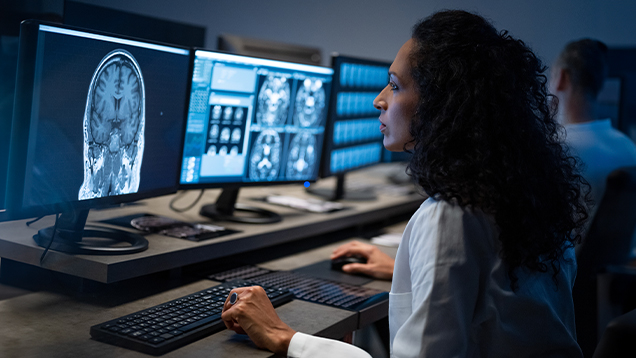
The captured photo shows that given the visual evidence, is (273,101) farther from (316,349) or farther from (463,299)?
(463,299)

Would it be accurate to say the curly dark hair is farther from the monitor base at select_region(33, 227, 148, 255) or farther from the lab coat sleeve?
the monitor base at select_region(33, 227, 148, 255)

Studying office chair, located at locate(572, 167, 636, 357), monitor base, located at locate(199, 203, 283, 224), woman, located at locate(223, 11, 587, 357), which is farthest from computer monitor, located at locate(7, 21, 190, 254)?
office chair, located at locate(572, 167, 636, 357)

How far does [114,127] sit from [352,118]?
45.9 inches

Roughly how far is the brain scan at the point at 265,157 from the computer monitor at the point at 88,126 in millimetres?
306

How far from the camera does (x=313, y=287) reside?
4.95 feet

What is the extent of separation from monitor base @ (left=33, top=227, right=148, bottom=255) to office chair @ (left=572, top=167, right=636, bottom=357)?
59.6 inches

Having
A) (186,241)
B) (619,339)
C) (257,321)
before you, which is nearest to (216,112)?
(186,241)

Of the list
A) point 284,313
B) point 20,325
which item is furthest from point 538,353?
point 20,325

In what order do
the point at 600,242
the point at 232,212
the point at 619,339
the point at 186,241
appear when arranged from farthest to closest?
1. the point at 600,242
2. the point at 232,212
3. the point at 186,241
4. the point at 619,339

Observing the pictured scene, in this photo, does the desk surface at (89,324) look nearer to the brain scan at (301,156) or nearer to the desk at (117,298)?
the desk at (117,298)

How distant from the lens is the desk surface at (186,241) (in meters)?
1.24

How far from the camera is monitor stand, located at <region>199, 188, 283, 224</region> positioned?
1.77 metres

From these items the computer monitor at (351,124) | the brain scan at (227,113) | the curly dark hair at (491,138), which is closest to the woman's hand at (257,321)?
the curly dark hair at (491,138)

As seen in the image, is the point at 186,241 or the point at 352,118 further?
the point at 352,118
